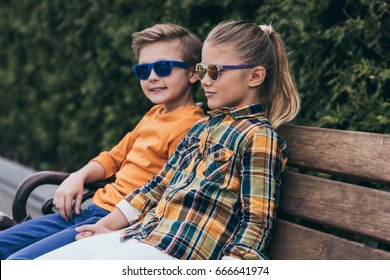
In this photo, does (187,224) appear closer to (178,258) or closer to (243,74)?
(178,258)

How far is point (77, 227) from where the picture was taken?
9.16ft

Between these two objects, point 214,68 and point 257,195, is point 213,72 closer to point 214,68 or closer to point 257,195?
point 214,68

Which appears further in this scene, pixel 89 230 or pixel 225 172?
pixel 89 230

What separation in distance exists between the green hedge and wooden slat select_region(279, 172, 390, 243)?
0.64 m

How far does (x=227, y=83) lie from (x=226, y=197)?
0.45 meters

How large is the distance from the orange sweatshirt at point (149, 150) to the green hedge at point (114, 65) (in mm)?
639

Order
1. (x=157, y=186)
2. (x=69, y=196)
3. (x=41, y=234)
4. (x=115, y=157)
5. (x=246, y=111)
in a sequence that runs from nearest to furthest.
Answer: (x=246, y=111), (x=157, y=186), (x=41, y=234), (x=69, y=196), (x=115, y=157)

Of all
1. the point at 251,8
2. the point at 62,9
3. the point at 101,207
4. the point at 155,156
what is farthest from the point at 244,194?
the point at 62,9

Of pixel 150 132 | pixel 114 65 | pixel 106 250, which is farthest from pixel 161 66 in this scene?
pixel 114 65

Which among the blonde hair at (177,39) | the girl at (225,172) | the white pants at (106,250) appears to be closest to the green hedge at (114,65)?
the blonde hair at (177,39)

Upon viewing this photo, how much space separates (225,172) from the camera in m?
2.42

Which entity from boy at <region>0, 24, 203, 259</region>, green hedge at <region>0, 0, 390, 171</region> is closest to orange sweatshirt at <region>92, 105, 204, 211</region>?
boy at <region>0, 24, 203, 259</region>

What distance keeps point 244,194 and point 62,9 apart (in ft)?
14.3

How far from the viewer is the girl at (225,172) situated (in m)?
2.36
